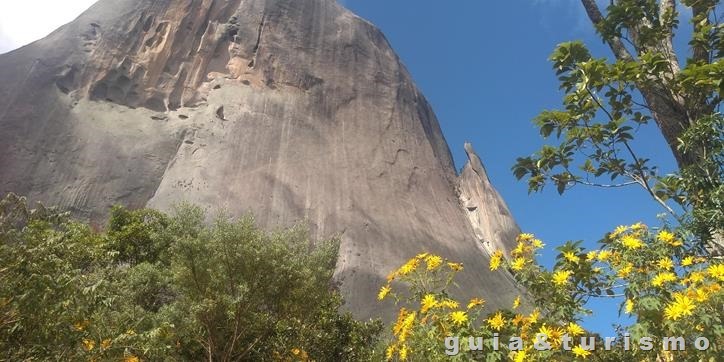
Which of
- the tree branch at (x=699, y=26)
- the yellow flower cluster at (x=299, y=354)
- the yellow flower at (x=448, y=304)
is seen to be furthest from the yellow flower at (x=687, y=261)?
the yellow flower cluster at (x=299, y=354)

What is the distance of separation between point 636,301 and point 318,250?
15.2m

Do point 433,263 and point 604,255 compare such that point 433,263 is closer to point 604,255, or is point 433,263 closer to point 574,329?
point 604,255

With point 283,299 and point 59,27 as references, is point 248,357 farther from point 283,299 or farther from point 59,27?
point 59,27

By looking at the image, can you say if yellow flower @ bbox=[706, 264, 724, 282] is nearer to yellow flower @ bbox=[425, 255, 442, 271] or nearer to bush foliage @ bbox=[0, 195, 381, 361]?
yellow flower @ bbox=[425, 255, 442, 271]

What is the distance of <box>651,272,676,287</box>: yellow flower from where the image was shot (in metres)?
3.87

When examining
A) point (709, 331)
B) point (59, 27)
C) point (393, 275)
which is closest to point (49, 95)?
point (59, 27)

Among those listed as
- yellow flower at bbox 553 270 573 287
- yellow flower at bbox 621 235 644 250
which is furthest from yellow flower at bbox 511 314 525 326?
yellow flower at bbox 621 235 644 250

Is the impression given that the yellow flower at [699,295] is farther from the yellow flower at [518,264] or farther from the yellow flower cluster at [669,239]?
the yellow flower at [518,264]

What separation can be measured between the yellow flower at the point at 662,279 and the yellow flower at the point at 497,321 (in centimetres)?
123

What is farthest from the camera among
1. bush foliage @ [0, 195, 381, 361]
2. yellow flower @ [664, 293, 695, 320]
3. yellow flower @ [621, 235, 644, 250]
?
bush foliage @ [0, 195, 381, 361]

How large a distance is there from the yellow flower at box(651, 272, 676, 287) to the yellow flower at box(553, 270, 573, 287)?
0.57 meters

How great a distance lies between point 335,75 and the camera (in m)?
63.5

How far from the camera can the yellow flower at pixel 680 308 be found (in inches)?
143

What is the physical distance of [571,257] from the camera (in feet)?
13.3
